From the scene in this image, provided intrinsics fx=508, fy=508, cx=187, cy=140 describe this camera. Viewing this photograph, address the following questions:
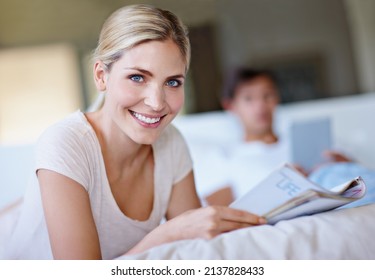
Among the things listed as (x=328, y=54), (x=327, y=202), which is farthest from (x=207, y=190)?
(x=328, y=54)

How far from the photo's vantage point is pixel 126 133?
0.82 m

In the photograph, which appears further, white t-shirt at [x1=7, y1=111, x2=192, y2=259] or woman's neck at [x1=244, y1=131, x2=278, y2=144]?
woman's neck at [x1=244, y1=131, x2=278, y2=144]

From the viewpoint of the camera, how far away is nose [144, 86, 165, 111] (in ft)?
2.55

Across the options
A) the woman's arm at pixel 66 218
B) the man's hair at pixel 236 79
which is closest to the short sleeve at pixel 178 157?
the woman's arm at pixel 66 218

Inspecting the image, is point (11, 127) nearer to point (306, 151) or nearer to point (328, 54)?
point (306, 151)

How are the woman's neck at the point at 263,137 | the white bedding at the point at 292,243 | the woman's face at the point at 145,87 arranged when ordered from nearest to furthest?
the white bedding at the point at 292,243, the woman's face at the point at 145,87, the woman's neck at the point at 263,137

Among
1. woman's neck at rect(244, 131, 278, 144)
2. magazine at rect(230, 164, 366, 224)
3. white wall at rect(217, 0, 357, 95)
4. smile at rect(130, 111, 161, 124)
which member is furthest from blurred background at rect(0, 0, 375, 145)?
magazine at rect(230, 164, 366, 224)

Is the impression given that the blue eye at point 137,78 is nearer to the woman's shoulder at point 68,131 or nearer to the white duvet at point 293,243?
the woman's shoulder at point 68,131

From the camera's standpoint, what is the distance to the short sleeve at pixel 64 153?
750 millimetres

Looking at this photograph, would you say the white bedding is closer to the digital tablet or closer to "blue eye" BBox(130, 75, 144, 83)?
"blue eye" BBox(130, 75, 144, 83)

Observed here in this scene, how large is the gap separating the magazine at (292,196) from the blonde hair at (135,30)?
25 cm

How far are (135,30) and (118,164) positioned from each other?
0.81 ft

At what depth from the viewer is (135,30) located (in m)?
0.76

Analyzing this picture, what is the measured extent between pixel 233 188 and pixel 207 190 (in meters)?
0.07
